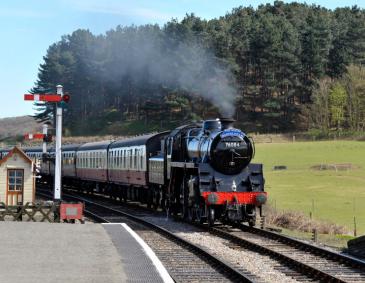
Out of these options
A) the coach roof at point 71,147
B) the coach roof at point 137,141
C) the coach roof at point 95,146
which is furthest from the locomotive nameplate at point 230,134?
the coach roof at point 71,147

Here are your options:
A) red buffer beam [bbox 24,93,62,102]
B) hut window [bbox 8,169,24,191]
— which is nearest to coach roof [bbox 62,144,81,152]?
hut window [bbox 8,169,24,191]

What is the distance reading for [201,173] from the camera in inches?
854

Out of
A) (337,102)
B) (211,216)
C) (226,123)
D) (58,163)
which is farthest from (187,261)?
(337,102)

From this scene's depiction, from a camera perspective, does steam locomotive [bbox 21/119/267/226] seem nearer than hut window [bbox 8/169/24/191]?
Yes

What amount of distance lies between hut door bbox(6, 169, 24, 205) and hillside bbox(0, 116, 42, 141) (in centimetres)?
12111

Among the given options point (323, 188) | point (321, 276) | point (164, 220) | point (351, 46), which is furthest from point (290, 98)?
point (321, 276)

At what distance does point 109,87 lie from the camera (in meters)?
113

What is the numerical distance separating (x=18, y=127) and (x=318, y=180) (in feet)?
428

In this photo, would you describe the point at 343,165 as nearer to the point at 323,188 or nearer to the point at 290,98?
the point at 323,188

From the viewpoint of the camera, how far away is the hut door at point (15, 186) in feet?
103

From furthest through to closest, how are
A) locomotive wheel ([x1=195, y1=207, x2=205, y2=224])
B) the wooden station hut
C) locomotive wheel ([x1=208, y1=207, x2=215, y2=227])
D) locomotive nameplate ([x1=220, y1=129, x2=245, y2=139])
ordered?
the wooden station hut → locomotive wheel ([x1=195, y1=207, x2=205, y2=224]) → locomotive nameplate ([x1=220, y1=129, x2=245, y2=139]) → locomotive wheel ([x1=208, y1=207, x2=215, y2=227])

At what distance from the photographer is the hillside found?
158 m

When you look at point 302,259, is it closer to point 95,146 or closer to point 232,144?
point 232,144

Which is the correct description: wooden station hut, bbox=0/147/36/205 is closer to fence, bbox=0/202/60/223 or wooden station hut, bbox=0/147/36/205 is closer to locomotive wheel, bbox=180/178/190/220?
fence, bbox=0/202/60/223
